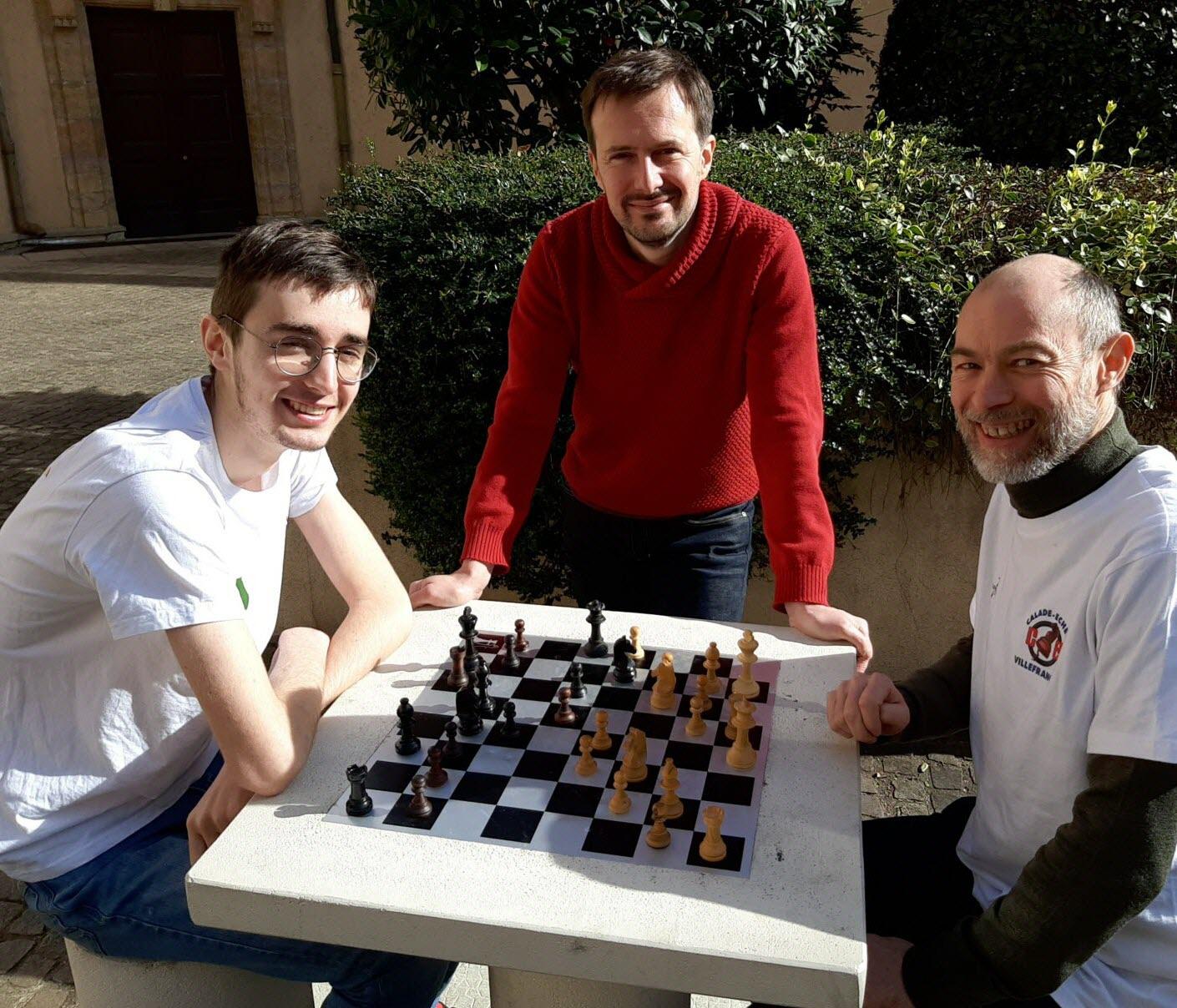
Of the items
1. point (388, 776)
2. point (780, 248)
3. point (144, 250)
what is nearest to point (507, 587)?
point (780, 248)

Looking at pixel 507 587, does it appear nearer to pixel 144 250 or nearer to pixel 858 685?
pixel 858 685

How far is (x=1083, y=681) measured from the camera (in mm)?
1944

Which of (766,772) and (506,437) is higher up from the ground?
(506,437)

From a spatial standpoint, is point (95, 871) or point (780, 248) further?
point (780, 248)

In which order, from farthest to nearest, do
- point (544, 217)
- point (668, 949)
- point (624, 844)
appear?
1. point (544, 217)
2. point (624, 844)
3. point (668, 949)

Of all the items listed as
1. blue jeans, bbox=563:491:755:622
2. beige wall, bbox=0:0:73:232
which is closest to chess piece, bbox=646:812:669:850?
blue jeans, bbox=563:491:755:622

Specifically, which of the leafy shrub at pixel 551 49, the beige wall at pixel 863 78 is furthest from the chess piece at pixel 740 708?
the beige wall at pixel 863 78

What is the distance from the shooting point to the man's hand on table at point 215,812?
81.1 inches

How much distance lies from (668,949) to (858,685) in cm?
78

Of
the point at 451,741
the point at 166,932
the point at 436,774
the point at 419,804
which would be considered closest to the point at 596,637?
the point at 451,741

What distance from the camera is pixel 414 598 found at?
283 cm

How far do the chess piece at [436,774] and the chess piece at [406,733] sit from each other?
3.2 inches

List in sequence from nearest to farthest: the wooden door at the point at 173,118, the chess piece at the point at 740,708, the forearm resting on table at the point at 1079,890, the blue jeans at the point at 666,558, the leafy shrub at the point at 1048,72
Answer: the forearm resting on table at the point at 1079,890 → the chess piece at the point at 740,708 → the blue jeans at the point at 666,558 → the leafy shrub at the point at 1048,72 → the wooden door at the point at 173,118

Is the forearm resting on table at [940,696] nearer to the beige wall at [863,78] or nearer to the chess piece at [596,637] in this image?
the chess piece at [596,637]
